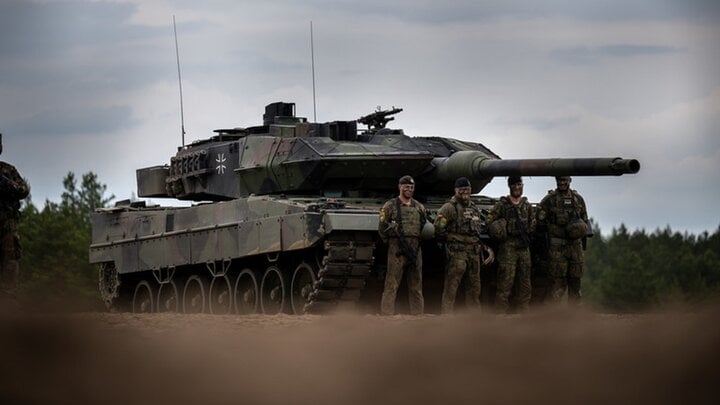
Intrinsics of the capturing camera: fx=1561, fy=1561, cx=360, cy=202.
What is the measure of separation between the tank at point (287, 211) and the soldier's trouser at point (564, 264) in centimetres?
122

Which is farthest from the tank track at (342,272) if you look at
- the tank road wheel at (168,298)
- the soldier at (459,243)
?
the tank road wheel at (168,298)

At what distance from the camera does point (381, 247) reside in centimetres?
Result: 2059

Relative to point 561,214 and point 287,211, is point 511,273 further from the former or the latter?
point 287,211

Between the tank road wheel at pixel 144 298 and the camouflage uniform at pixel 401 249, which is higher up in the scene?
the camouflage uniform at pixel 401 249

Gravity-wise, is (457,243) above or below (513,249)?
above

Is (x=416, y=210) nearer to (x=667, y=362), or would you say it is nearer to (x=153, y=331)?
(x=153, y=331)

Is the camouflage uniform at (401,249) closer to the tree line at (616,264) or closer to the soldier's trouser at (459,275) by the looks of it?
the soldier's trouser at (459,275)

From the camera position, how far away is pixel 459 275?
774 inches

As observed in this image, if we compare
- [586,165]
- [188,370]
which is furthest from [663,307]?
[188,370]

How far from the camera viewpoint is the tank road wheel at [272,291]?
21609 mm

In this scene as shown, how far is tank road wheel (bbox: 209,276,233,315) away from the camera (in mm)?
23203

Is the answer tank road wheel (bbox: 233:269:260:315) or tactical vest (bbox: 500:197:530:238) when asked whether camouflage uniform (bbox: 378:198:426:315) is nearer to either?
tactical vest (bbox: 500:197:530:238)

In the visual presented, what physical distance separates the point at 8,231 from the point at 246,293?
4.41 m

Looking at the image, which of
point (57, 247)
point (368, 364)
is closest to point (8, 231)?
point (368, 364)
